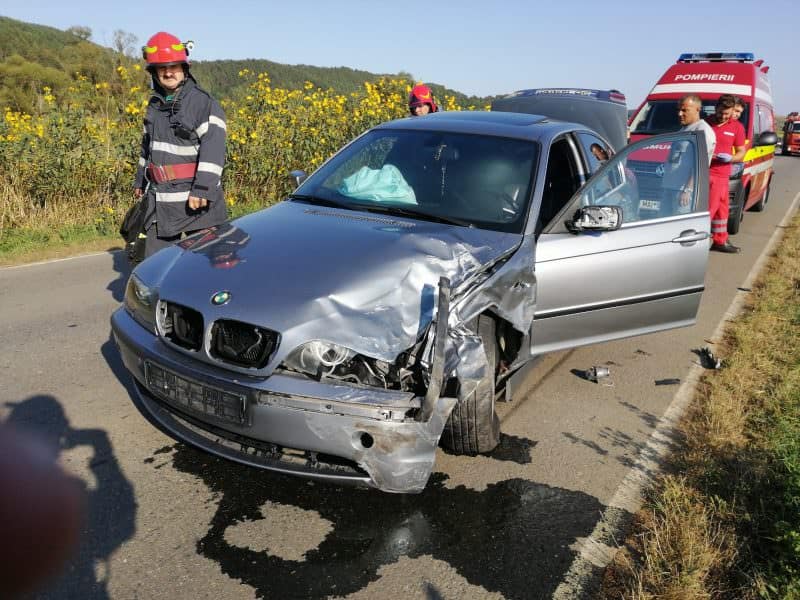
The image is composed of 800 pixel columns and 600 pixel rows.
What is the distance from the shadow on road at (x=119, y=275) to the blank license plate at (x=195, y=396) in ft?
10.5

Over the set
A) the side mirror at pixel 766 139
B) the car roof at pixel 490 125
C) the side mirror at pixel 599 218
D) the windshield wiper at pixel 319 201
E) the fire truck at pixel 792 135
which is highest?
the car roof at pixel 490 125

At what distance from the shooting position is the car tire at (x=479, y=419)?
323cm

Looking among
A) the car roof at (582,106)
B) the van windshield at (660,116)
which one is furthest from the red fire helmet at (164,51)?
the van windshield at (660,116)

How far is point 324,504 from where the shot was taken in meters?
3.04

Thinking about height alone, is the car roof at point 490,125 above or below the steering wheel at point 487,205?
above

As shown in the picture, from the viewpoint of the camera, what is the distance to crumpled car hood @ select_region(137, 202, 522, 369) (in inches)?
109

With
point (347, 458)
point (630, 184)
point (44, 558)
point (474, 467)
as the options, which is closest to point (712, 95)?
point (630, 184)

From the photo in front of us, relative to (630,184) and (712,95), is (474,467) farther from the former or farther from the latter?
(712,95)

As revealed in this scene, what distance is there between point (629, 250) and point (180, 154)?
10.1ft

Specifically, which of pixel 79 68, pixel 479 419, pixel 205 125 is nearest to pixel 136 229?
pixel 205 125

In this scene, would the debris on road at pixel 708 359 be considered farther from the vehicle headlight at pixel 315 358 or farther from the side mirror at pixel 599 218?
the vehicle headlight at pixel 315 358

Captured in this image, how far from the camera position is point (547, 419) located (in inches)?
158

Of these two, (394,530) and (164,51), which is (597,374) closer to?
(394,530)

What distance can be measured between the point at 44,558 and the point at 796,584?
284 centimetres
